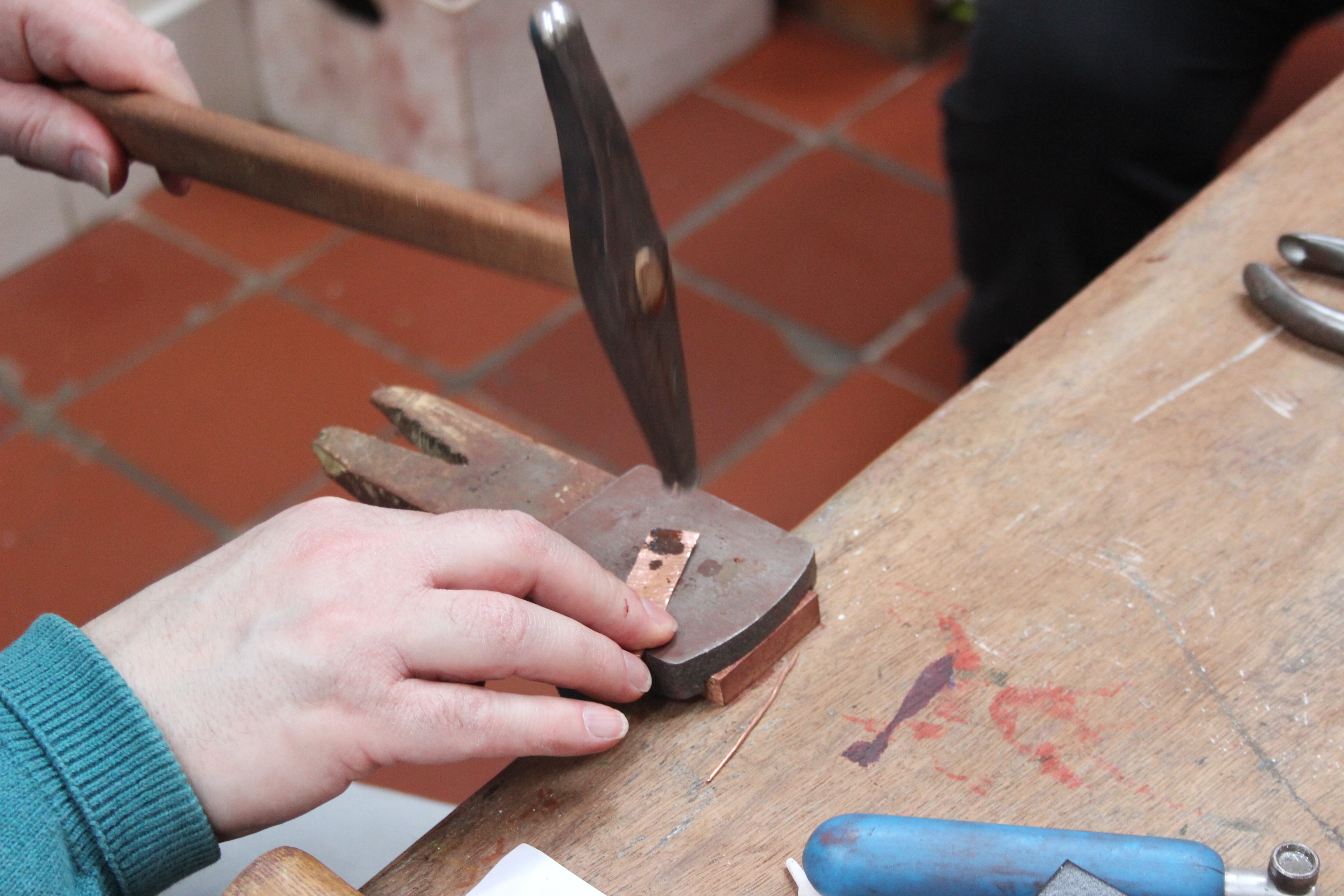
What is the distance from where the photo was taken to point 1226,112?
1.68 meters

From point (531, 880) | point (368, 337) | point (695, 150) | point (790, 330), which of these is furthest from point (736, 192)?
point (531, 880)

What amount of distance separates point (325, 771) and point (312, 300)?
179cm

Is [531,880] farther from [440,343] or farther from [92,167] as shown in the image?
[440,343]

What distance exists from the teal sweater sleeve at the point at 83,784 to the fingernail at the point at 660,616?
27 centimetres

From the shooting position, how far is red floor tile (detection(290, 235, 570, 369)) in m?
2.28

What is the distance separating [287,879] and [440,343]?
5.59 ft

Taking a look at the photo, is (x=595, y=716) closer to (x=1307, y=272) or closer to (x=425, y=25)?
(x=1307, y=272)

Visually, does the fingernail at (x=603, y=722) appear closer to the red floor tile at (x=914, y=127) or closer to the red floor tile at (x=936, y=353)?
the red floor tile at (x=936, y=353)

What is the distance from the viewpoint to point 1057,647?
761mm

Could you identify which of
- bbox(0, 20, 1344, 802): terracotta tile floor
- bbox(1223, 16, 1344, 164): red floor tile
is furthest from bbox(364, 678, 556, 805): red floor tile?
bbox(1223, 16, 1344, 164): red floor tile

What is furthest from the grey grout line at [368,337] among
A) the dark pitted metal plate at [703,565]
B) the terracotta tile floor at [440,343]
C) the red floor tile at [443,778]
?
the dark pitted metal plate at [703,565]

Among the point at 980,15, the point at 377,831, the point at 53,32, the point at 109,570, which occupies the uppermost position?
the point at 53,32

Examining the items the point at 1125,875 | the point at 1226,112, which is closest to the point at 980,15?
the point at 1226,112

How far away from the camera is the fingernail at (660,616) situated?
0.75 m
